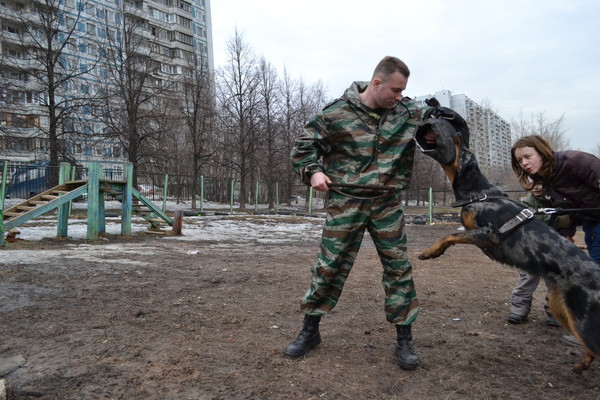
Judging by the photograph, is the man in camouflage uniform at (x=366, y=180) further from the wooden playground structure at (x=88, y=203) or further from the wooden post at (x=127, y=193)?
the wooden post at (x=127, y=193)

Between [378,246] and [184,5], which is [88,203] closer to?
[378,246]

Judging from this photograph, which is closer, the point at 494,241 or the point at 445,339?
the point at 494,241

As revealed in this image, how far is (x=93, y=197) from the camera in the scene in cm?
952

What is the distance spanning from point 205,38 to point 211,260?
65578 mm

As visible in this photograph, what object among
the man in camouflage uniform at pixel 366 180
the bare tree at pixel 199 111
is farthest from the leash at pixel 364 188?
the bare tree at pixel 199 111

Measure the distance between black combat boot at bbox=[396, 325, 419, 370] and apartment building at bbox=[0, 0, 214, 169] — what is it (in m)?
24.4

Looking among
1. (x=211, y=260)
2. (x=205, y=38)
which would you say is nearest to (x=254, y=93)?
(x=211, y=260)

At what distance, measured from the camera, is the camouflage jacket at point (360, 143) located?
3143 mm

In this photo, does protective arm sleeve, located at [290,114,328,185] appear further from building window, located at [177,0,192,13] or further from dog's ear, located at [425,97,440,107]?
Result: building window, located at [177,0,192,13]

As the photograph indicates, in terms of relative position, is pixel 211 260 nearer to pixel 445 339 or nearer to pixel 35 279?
pixel 35 279

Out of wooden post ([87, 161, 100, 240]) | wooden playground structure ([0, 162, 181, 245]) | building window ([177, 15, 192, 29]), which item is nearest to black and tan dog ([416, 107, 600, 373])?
wooden playground structure ([0, 162, 181, 245])

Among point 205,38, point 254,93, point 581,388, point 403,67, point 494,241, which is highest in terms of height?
point 205,38

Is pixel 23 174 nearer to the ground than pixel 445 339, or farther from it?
farther from it

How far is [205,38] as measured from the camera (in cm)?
6562
